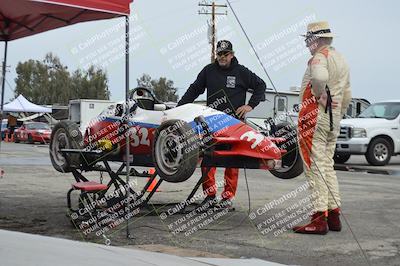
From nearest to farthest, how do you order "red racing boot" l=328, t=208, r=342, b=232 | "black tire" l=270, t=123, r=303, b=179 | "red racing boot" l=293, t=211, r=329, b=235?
"red racing boot" l=293, t=211, r=329, b=235, "red racing boot" l=328, t=208, r=342, b=232, "black tire" l=270, t=123, r=303, b=179

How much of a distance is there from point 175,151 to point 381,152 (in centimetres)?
1325

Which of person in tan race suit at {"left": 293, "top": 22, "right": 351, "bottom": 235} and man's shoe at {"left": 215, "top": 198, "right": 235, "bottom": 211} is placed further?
man's shoe at {"left": 215, "top": 198, "right": 235, "bottom": 211}

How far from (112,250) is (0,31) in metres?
7.10

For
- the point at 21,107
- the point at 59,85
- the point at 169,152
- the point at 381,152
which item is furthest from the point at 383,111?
the point at 21,107

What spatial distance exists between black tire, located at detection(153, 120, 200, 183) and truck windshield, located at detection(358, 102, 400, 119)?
13654 millimetres

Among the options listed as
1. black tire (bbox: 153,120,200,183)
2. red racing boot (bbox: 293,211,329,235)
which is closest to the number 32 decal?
black tire (bbox: 153,120,200,183)

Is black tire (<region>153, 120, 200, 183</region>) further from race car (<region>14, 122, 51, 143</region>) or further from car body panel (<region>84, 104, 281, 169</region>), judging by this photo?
race car (<region>14, 122, 51, 143</region>)

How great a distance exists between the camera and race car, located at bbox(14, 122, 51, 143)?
120 ft

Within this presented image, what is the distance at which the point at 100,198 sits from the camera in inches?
285

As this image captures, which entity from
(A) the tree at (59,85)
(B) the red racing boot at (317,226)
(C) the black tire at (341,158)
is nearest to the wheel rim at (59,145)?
(B) the red racing boot at (317,226)

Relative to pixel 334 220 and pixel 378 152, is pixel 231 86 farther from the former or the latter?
pixel 378 152

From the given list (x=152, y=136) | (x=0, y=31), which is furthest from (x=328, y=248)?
(x=0, y=31)

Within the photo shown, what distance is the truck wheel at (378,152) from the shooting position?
18.1 m

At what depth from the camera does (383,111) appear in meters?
19.2
